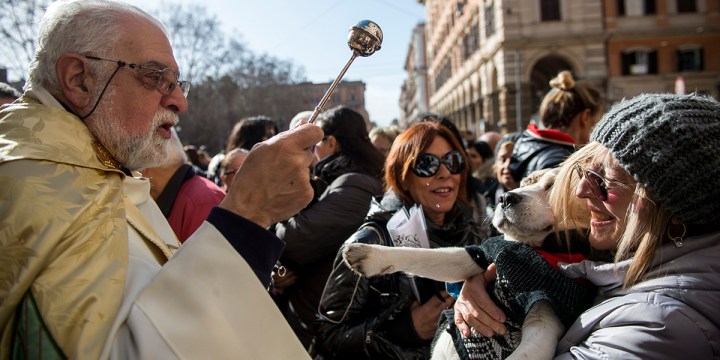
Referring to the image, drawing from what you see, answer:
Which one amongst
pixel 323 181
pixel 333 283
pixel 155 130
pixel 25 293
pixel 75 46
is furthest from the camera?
pixel 323 181

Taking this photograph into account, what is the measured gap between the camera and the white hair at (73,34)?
145cm

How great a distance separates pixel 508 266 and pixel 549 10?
29.5 metres

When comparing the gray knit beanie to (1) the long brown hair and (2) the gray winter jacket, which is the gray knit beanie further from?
(1) the long brown hair

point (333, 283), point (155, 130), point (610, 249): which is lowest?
point (333, 283)

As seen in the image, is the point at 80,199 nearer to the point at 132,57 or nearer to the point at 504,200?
the point at 132,57

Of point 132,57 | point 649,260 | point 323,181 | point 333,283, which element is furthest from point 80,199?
point 323,181

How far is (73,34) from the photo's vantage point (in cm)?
145

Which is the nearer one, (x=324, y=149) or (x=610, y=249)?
(x=610, y=249)

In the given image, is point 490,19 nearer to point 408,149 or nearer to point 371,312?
point 408,149

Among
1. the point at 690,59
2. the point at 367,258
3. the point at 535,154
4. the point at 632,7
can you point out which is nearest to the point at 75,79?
the point at 367,258

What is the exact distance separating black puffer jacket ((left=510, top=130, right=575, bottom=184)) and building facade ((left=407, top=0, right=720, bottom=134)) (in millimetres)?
23072

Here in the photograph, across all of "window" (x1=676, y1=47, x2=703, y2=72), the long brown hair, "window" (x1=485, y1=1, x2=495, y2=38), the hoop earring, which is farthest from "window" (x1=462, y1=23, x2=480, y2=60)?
the hoop earring

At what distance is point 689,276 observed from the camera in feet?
4.27

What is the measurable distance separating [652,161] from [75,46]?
1.59 metres
